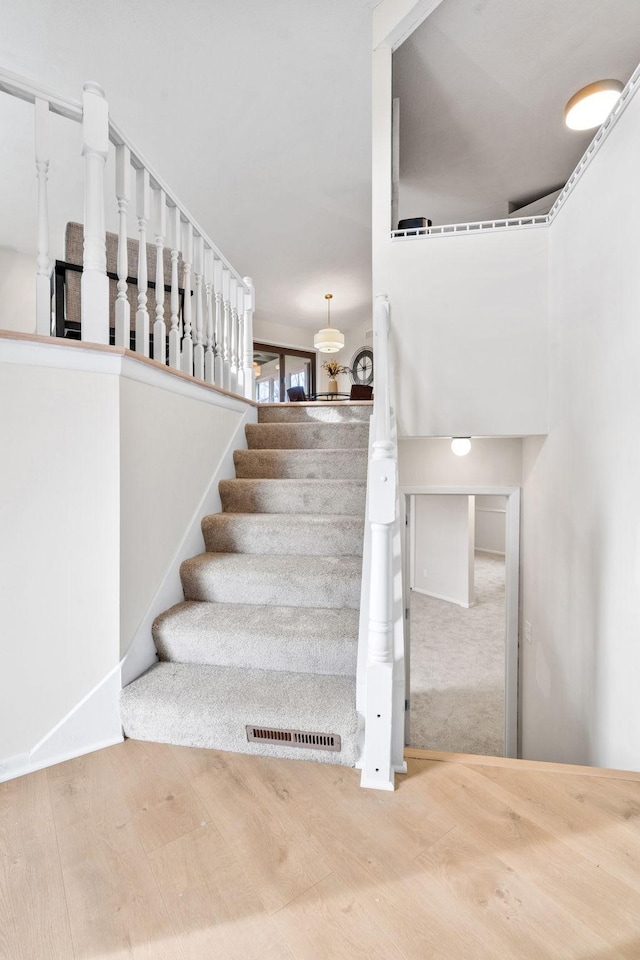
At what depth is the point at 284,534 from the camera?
216cm

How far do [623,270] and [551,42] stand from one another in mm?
2186

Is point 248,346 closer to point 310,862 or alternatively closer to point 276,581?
point 276,581

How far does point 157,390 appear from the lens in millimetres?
1794

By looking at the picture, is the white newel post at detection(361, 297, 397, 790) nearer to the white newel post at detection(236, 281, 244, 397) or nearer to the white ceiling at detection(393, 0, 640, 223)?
the white newel post at detection(236, 281, 244, 397)

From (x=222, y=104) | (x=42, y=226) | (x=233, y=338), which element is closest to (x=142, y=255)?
(x=42, y=226)

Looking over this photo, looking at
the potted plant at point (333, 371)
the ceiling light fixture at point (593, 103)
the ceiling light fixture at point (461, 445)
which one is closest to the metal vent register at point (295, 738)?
the ceiling light fixture at point (461, 445)

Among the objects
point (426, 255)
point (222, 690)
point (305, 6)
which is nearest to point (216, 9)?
point (305, 6)

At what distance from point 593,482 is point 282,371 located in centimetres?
617

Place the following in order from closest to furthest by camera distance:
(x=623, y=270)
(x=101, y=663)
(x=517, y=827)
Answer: (x=517, y=827) < (x=101, y=663) < (x=623, y=270)

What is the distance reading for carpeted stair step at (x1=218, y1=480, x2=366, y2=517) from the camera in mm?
2334

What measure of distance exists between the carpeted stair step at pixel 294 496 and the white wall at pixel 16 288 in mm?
3862

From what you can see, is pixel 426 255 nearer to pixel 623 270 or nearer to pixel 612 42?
pixel 623 270

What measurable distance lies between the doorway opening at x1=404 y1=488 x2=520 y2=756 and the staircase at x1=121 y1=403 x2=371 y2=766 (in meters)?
0.93

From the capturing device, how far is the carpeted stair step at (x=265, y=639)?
5.34 ft
